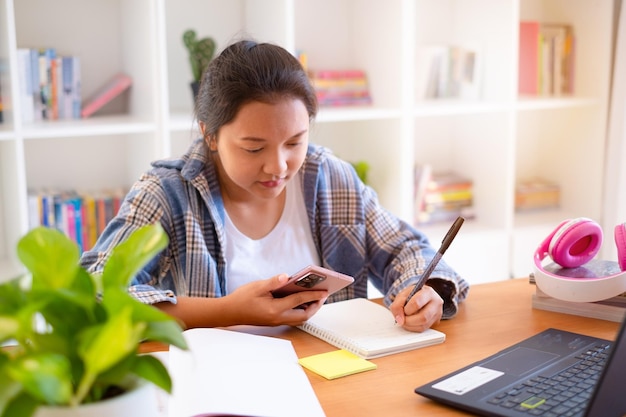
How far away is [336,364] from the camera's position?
4.45ft

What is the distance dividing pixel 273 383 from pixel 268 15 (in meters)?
1.98

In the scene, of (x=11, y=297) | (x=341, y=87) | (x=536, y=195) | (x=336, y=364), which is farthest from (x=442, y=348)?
(x=536, y=195)

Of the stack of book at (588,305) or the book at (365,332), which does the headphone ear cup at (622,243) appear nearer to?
the stack of book at (588,305)

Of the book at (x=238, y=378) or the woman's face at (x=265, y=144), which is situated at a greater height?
the woman's face at (x=265, y=144)

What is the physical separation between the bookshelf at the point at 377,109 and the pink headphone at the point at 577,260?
1429mm

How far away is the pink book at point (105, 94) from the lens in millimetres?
2838

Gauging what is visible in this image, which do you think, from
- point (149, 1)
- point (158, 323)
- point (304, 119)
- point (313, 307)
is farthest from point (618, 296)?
point (149, 1)

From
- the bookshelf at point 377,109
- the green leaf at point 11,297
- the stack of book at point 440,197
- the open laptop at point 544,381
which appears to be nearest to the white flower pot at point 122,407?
the green leaf at point 11,297

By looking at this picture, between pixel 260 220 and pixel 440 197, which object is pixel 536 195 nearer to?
pixel 440 197

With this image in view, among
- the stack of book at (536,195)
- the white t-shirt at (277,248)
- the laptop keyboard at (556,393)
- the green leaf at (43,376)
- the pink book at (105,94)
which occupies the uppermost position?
the pink book at (105,94)

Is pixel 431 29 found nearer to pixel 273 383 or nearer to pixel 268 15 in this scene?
pixel 268 15

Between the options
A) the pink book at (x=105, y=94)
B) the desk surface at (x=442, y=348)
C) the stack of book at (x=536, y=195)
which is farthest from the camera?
the stack of book at (x=536, y=195)

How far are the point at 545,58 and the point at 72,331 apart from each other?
3121mm

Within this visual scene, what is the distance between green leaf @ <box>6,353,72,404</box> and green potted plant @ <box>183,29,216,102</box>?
7.09 feet
